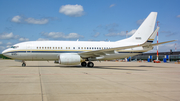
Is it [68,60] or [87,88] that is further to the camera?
[68,60]

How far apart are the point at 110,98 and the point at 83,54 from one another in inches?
678

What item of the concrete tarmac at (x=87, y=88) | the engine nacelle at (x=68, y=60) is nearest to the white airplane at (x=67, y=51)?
the engine nacelle at (x=68, y=60)

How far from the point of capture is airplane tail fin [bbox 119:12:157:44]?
89.6 ft

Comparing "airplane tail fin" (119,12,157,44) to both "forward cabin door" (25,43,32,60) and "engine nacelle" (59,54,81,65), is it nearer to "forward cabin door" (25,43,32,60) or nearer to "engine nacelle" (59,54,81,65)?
"engine nacelle" (59,54,81,65)

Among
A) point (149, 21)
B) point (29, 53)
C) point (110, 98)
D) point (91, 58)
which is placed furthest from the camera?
point (149, 21)

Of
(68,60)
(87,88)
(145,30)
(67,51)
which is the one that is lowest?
(87,88)

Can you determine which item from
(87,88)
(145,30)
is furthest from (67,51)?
(87,88)

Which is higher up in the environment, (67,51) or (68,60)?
(67,51)

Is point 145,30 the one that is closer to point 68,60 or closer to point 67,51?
point 67,51

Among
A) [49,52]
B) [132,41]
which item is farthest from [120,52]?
[49,52]

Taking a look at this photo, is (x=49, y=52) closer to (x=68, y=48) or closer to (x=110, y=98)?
(x=68, y=48)

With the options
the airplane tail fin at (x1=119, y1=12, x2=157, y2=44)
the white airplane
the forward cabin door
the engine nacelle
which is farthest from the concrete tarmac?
the airplane tail fin at (x1=119, y1=12, x2=157, y2=44)

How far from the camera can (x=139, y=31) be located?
90.4 ft

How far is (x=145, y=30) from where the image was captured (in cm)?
2739
